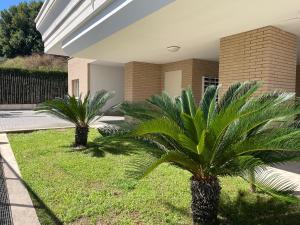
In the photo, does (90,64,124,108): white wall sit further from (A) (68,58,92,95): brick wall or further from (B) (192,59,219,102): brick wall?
(B) (192,59,219,102): brick wall

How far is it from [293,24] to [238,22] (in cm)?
133

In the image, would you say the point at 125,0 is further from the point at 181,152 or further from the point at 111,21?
the point at 181,152

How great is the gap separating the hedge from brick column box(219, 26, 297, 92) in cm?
2064

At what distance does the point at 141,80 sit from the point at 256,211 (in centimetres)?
1043

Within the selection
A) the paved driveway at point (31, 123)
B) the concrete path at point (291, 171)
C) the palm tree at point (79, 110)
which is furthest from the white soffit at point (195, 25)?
the paved driveway at point (31, 123)

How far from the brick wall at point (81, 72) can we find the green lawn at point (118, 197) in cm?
1206

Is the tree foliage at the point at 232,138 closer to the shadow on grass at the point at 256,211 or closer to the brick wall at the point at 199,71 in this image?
the shadow on grass at the point at 256,211

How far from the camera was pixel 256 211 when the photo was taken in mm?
4414

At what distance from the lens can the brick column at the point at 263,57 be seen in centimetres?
738

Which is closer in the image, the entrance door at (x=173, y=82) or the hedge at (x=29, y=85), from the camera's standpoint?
the entrance door at (x=173, y=82)

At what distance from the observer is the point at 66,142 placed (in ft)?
32.9

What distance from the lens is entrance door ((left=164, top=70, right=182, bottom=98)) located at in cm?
1389

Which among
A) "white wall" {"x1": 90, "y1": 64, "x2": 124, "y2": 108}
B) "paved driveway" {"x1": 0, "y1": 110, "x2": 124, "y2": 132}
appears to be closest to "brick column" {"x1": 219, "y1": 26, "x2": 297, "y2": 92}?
"paved driveway" {"x1": 0, "y1": 110, "x2": 124, "y2": 132}

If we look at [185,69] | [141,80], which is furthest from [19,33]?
[185,69]
